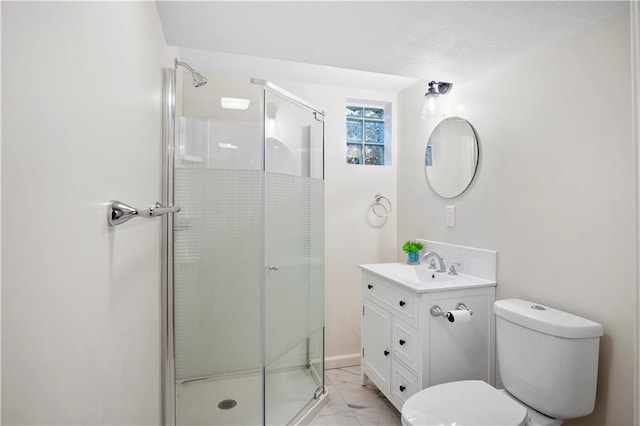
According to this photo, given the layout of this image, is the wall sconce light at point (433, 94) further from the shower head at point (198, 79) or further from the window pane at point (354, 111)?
the shower head at point (198, 79)

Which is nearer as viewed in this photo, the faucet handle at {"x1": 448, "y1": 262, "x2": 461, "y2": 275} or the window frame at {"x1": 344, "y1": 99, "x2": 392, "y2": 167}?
the faucet handle at {"x1": 448, "y1": 262, "x2": 461, "y2": 275}

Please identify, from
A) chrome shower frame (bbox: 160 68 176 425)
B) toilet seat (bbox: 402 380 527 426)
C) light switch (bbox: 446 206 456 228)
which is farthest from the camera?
light switch (bbox: 446 206 456 228)

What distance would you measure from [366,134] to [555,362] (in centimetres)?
226

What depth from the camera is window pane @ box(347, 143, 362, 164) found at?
2969 mm

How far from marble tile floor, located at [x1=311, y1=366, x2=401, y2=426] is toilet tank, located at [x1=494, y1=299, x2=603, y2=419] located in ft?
3.14

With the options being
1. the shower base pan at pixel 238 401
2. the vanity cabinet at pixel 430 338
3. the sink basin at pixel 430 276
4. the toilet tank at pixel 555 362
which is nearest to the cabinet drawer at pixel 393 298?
the vanity cabinet at pixel 430 338

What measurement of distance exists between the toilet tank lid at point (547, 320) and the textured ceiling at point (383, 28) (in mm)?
1315

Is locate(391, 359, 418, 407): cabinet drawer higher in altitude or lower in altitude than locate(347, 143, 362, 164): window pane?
lower

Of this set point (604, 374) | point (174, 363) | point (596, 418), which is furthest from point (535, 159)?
point (174, 363)

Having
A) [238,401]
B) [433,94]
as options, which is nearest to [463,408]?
[238,401]

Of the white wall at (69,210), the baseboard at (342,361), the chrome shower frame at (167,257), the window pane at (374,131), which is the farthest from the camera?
the window pane at (374,131)

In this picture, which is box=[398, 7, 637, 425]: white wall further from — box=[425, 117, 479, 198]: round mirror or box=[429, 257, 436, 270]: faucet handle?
box=[429, 257, 436, 270]: faucet handle

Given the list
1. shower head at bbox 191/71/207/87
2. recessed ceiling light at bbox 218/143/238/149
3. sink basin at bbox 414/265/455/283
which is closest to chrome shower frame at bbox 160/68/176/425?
shower head at bbox 191/71/207/87

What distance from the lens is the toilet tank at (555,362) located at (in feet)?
4.32
